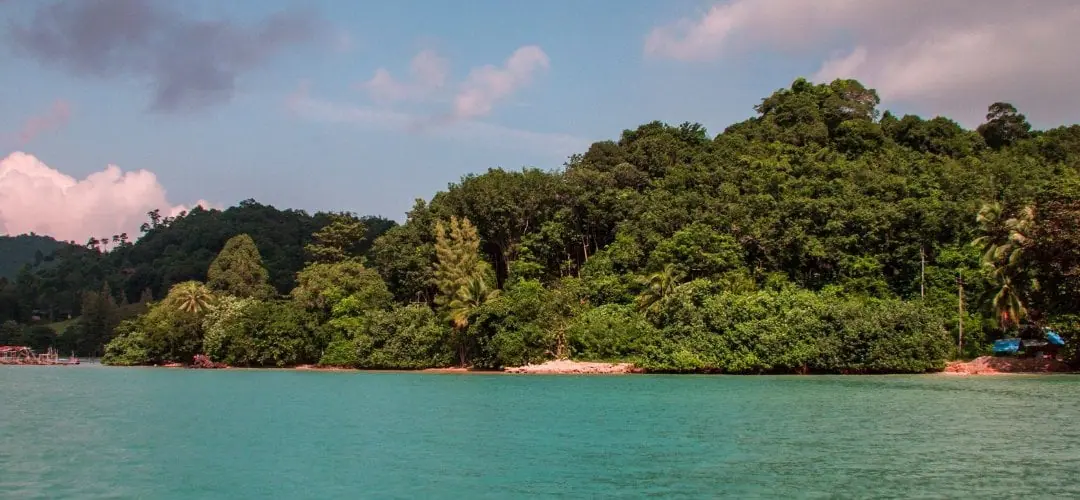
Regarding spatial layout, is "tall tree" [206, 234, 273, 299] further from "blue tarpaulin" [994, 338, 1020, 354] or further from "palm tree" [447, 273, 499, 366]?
"blue tarpaulin" [994, 338, 1020, 354]

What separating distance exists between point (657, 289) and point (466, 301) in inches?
524

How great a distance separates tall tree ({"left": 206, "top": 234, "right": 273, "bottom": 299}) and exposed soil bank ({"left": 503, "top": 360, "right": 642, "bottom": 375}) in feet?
116

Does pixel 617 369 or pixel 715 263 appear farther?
pixel 715 263

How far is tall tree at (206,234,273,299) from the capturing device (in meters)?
79.6

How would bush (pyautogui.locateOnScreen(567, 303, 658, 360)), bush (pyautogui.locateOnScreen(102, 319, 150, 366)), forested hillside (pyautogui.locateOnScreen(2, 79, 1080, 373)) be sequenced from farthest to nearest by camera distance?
bush (pyautogui.locateOnScreen(102, 319, 150, 366)), bush (pyautogui.locateOnScreen(567, 303, 658, 360)), forested hillside (pyautogui.locateOnScreen(2, 79, 1080, 373))

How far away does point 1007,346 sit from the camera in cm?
4856

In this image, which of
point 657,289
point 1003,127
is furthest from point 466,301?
point 1003,127

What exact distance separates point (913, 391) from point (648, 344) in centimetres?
1832

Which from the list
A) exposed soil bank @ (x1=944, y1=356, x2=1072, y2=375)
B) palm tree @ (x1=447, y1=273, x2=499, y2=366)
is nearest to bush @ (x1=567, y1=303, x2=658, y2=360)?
palm tree @ (x1=447, y1=273, x2=499, y2=366)

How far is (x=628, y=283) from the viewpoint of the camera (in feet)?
185

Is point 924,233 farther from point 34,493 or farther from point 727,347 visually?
point 34,493

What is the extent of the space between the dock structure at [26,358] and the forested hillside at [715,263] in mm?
17543

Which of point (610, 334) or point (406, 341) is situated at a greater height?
point (610, 334)

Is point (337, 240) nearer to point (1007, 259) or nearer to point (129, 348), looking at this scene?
point (129, 348)
